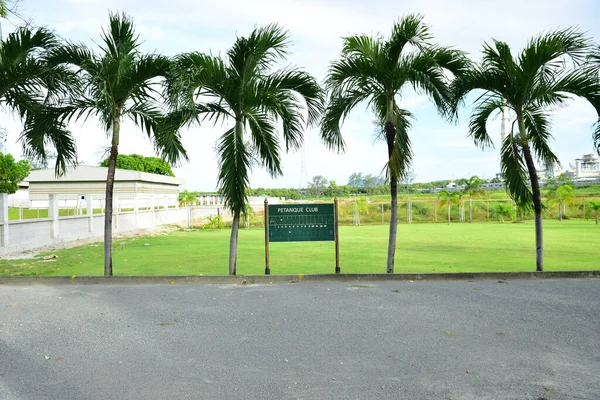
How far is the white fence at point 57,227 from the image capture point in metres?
14.0

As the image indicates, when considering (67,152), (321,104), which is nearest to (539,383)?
(321,104)

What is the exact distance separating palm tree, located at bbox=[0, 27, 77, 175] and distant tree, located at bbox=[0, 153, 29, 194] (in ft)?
109

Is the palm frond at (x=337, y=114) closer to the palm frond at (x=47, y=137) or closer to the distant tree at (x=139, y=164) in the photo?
the palm frond at (x=47, y=137)

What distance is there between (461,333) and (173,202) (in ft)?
105

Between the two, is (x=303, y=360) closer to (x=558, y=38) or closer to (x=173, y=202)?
(x=558, y=38)

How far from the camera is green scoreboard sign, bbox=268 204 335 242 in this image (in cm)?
907

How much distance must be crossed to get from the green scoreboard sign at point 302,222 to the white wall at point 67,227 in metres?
9.26

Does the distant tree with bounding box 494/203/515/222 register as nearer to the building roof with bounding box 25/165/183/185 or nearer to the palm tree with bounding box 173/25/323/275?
the palm tree with bounding box 173/25/323/275

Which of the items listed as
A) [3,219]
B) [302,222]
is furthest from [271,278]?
[3,219]

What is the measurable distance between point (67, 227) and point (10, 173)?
27.4 metres

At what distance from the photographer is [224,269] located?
11492mm

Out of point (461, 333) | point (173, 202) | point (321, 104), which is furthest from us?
point (173, 202)

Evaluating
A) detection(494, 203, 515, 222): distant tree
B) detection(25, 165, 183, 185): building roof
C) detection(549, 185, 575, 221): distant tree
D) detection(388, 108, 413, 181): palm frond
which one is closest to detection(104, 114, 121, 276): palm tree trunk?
detection(388, 108, 413, 181): palm frond

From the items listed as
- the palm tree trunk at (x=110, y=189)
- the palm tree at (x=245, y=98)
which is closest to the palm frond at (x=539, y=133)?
the palm tree at (x=245, y=98)
